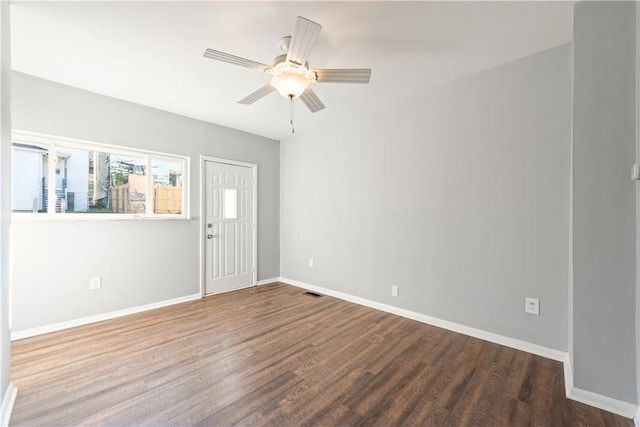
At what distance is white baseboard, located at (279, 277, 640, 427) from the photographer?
170 cm

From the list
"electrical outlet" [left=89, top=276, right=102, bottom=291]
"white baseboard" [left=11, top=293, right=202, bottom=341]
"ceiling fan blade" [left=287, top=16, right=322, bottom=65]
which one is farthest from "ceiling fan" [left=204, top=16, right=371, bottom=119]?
"white baseboard" [left=11, top=293, right=202, bottom=341]

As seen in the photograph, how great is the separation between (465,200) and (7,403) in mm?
3781

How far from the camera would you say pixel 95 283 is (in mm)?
A: 3045

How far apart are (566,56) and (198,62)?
309 centimetres

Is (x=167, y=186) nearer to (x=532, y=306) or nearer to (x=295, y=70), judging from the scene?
(x=295, y=70)

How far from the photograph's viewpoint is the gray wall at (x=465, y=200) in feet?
7.56

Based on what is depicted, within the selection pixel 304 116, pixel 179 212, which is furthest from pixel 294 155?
pixel 179 212

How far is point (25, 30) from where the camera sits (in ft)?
6.61

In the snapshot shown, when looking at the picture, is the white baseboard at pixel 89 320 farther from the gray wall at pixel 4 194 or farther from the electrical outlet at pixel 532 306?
the electrical outlet at pixel 532 306

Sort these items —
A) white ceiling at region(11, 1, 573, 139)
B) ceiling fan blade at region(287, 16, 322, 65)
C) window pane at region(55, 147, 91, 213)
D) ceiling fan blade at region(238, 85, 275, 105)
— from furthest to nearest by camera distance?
window pane at region(55, 147, 91, 213) → ceiling fan blade at region(238, 85, 275, 105) → white ceiling at region(11, 1, 573, 139) → ceiling fan blade at region(287, 16, 322, 65)

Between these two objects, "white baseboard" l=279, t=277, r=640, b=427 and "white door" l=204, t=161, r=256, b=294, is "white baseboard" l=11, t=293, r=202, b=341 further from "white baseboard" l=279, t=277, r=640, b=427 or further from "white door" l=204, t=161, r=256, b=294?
"white baseboard" l=279, t=277, r=640, b=427

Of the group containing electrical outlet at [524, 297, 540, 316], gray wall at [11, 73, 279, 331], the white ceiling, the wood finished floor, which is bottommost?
the wood finished floor

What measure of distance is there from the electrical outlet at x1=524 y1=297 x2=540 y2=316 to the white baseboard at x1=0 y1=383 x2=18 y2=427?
374 cm

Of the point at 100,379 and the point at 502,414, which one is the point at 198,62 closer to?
the point at 100,379
